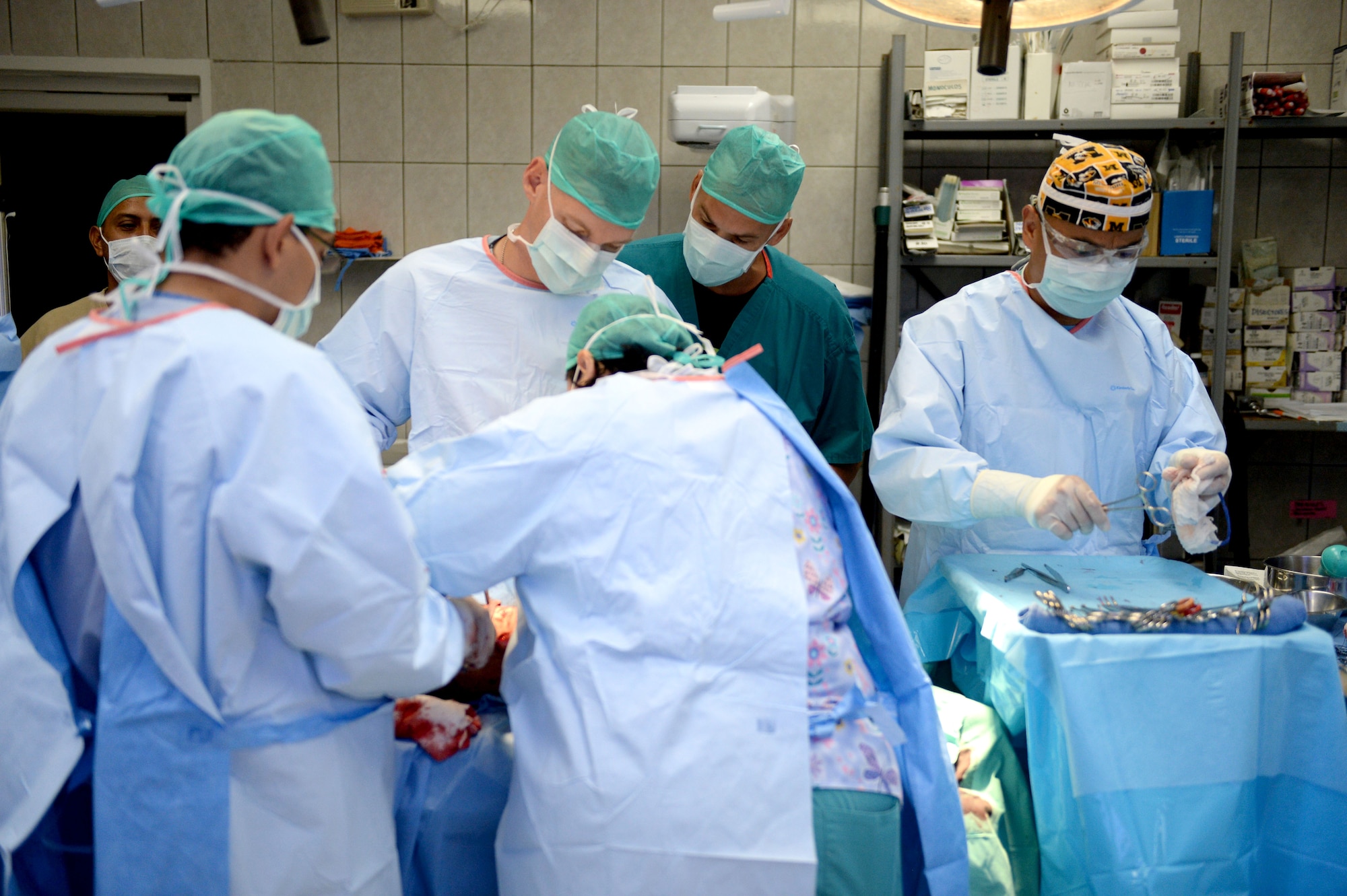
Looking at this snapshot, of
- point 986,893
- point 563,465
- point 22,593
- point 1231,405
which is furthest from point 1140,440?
point 22,593

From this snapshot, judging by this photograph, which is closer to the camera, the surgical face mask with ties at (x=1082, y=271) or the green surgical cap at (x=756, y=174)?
Result: the surgical face mask with ties at (x=1082, y=271)

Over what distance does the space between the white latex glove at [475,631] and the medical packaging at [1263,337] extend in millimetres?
3479

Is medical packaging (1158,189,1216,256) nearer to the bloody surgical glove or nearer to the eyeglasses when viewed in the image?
the eyeglasses

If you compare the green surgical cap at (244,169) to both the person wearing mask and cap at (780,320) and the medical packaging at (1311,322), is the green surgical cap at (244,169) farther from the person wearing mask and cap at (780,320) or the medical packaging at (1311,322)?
the medical packaging at (1311,322)

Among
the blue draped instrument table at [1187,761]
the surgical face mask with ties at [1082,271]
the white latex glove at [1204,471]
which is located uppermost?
the surgical face mask with ties at [1082,271]

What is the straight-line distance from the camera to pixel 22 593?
1.20 metres

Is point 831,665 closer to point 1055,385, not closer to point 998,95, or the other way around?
point 1055,385

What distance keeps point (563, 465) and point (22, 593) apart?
0.64m

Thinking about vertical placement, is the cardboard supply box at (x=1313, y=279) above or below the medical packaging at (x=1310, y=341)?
above

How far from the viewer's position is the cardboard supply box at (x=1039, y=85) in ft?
11.8

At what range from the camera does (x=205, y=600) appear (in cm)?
116

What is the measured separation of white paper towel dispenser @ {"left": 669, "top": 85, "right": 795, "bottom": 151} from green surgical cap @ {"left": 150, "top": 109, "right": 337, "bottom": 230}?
256 centimetres

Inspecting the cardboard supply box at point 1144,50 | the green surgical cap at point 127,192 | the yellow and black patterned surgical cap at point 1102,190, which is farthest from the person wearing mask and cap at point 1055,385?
the green surgical cap at point 127,192

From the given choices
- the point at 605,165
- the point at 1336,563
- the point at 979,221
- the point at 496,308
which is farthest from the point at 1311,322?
the point at 496,308
